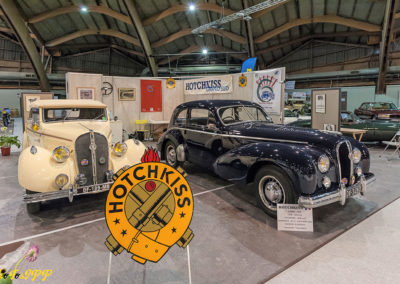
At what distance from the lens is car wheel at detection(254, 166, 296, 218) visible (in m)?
2.86

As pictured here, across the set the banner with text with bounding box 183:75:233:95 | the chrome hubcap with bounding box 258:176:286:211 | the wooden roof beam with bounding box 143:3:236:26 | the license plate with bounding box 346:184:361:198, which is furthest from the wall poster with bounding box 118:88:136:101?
the license plate with bounding box 346:184:361:198

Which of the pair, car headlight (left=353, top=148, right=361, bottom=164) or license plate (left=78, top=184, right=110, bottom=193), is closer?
license plate (left=78, top=184, right=110, bottom=193)

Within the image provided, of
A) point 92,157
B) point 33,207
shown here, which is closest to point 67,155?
point 92,157

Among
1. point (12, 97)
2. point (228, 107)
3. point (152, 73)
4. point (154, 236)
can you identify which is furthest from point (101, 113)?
point (12, 97)

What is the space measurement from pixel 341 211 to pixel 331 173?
82 cm

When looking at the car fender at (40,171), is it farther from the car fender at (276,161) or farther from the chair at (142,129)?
the chair at (142,129)

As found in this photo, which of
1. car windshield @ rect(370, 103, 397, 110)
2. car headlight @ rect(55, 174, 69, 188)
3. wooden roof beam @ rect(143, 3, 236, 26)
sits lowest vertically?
car headlight @ rect(55, 174, 69, 188)

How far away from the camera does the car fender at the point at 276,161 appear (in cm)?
269

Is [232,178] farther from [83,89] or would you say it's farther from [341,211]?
[83,89]

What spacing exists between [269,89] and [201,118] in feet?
9.46

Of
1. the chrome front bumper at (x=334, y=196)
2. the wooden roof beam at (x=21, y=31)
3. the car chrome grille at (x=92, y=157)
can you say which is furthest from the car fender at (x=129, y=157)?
the wooden roof beam at (x=21, y=31)

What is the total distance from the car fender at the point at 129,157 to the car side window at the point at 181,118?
130 cm

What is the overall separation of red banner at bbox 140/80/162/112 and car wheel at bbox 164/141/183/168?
3.89 metres

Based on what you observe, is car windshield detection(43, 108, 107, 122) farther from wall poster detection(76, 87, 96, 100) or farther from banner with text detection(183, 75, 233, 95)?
banner with text detection(183, 75, 233, 95)
